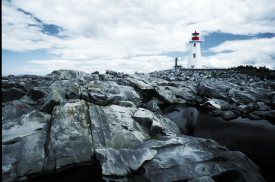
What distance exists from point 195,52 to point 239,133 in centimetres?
6522

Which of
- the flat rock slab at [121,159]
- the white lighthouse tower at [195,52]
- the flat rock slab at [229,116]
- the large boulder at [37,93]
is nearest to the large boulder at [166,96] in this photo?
the flat rock slab at [229,116]

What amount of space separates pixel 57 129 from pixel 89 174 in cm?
380

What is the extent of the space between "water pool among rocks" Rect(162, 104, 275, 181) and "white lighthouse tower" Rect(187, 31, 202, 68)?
57385 millimetres

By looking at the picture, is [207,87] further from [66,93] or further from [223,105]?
[66,93]

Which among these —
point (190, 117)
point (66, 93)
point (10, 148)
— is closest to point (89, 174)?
point (10, 148)

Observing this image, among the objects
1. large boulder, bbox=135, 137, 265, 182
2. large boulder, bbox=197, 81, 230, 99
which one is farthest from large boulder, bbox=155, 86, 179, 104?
large boulder, bbox=135, 137, 265, 182

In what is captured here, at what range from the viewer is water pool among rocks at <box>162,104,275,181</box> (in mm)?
11516

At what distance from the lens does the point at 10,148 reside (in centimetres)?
903

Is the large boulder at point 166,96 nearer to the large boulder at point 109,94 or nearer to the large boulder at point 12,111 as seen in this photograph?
the large boulder at point 109,94

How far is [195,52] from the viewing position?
7381 centimetres

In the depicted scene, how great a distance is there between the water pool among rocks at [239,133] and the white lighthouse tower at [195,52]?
57385 mm

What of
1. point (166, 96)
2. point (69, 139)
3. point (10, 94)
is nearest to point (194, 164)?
point (69, 139)

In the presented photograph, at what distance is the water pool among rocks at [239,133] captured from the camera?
37.8 ft

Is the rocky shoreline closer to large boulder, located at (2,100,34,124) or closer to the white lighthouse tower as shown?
large boulder, located at (2,100,34,124)
